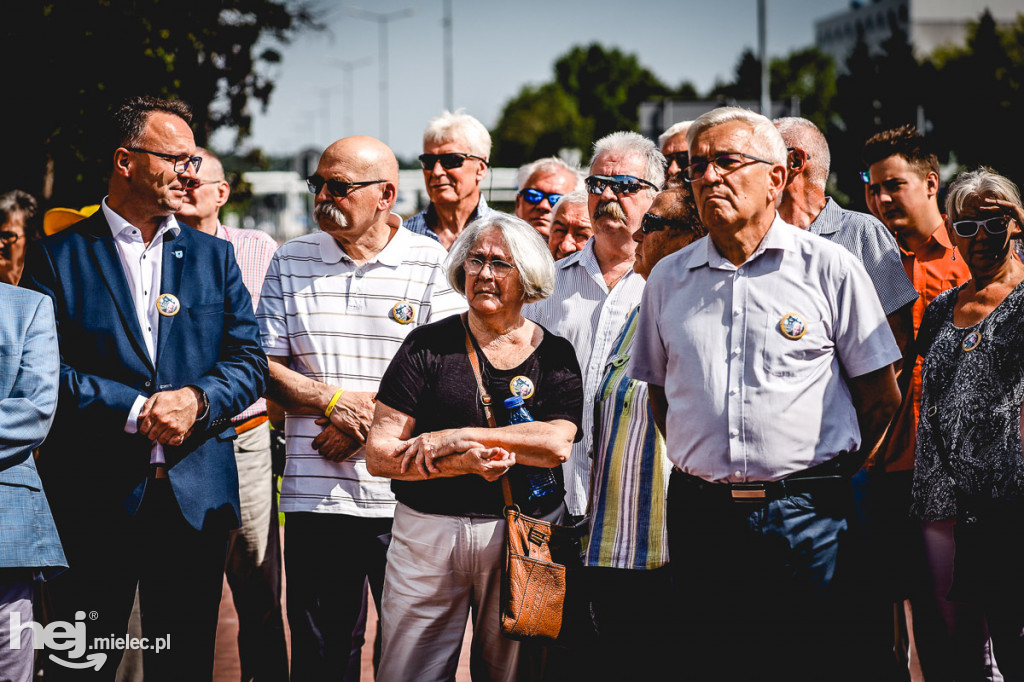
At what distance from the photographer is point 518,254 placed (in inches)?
152

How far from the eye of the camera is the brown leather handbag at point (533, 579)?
3543mm

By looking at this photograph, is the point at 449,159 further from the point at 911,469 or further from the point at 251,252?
the point at 911,469

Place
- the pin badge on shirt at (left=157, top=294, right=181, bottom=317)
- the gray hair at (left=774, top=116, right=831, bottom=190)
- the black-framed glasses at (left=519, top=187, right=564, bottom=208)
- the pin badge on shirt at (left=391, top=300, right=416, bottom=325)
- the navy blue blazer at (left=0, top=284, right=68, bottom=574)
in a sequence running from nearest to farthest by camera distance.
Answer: the navy blue blazer at (left=0, top=284, right=68, bottom=574) → the pin badge on shirt at (left=157, top=294, right=181, bottom=317) → the pin badge on shirt at (left=391, top=300, right=416, bottom=325) → the gray hair at (left=774, top=116, right=831, bottom=190) → the black-framed glasses at (left=519, top=187, right=564, bottom=208)

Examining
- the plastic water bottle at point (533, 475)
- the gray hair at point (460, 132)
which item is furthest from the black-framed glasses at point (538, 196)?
the plastic water bottle at point (533, 475)

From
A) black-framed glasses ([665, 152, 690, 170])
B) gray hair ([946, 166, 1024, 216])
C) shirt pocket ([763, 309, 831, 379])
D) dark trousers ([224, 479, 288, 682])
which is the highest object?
black-framed glasses ([665, 152, 690, 170])

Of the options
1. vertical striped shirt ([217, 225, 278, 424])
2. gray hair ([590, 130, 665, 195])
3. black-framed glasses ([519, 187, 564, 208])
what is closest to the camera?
gray hair ([590, 130, 665, 195])

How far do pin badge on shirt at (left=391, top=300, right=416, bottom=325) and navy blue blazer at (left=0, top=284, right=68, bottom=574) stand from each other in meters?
1.39

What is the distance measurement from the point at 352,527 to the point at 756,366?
6.15 feet

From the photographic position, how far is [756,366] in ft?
11.1

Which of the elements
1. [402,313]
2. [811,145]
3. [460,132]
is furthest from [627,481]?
[460,132]

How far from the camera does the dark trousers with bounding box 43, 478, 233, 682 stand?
3.84m

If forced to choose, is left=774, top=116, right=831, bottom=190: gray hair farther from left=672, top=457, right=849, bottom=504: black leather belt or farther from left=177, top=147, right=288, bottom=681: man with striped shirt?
left=177, top=147, right=288, bottom=681: man with striped shirt

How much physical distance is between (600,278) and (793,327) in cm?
141

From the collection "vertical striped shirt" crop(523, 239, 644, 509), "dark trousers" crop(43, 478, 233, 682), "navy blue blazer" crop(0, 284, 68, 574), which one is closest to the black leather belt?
"vertical striped shirt" crop(523, 239, 644, 509)
